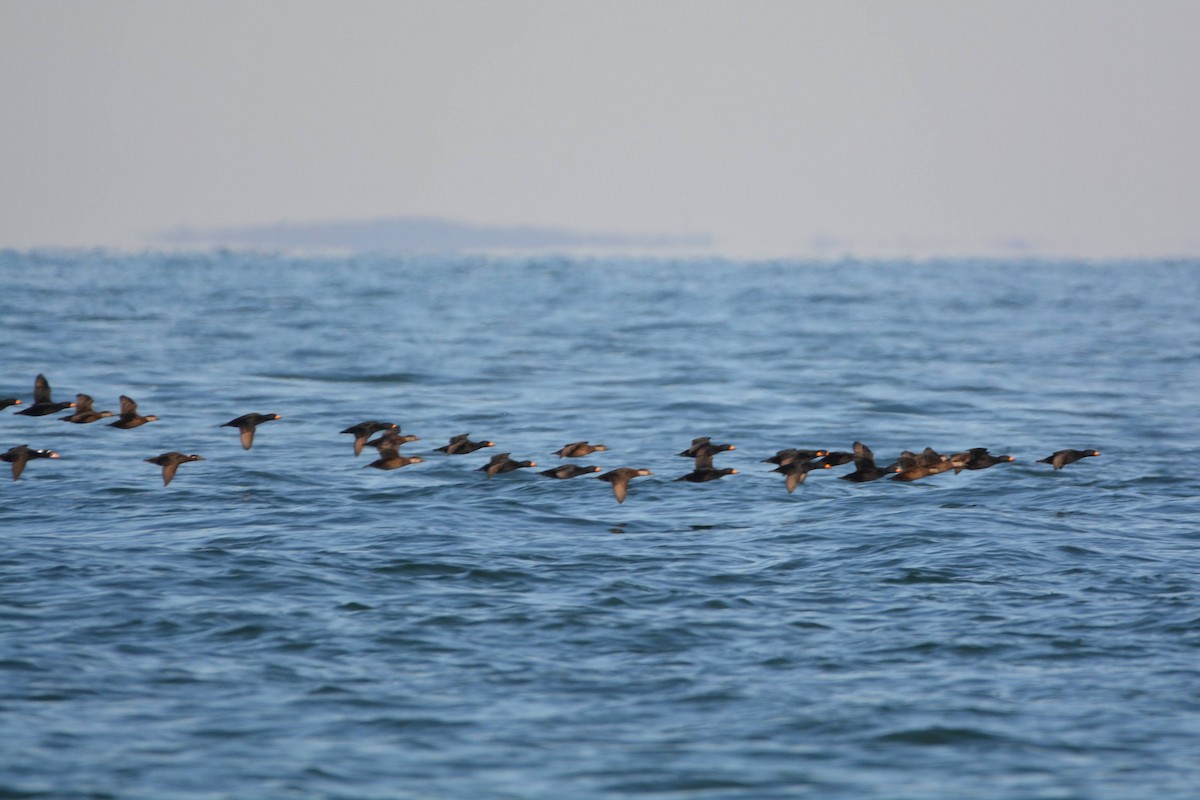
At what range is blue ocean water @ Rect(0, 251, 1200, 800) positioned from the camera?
13.8m

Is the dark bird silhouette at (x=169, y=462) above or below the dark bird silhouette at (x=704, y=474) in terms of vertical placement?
above

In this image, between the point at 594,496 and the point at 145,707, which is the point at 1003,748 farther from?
the point at 594,496

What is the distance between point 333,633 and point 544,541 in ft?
18.7

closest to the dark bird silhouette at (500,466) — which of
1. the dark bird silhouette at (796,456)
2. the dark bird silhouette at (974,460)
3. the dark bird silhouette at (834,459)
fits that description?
the dark bird silhouette at (796,456)

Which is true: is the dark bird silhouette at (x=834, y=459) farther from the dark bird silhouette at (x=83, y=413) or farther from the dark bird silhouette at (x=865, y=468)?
the dark bird silhouette at (x=83, y=413)

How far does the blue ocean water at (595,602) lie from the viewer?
13.8m

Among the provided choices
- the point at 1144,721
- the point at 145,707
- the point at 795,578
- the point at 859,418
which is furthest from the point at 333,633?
the point at 859,418

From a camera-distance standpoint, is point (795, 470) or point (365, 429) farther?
point (365, 429)

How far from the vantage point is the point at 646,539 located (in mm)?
22875

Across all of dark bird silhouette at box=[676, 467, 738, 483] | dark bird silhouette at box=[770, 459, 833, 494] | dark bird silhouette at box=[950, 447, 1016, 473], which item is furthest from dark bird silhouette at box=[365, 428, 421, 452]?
dark bird silhouette at box=[950, 447, 1016, 473]

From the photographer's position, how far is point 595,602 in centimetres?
1892

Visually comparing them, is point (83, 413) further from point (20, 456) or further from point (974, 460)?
point (974, 460)

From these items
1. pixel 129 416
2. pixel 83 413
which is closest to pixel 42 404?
pixel 83 413

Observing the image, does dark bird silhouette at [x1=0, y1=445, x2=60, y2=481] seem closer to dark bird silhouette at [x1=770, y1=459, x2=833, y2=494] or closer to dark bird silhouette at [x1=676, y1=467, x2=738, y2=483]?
dark bird silhouette at [x1=676, y1=467, x2=738, y2=483]
